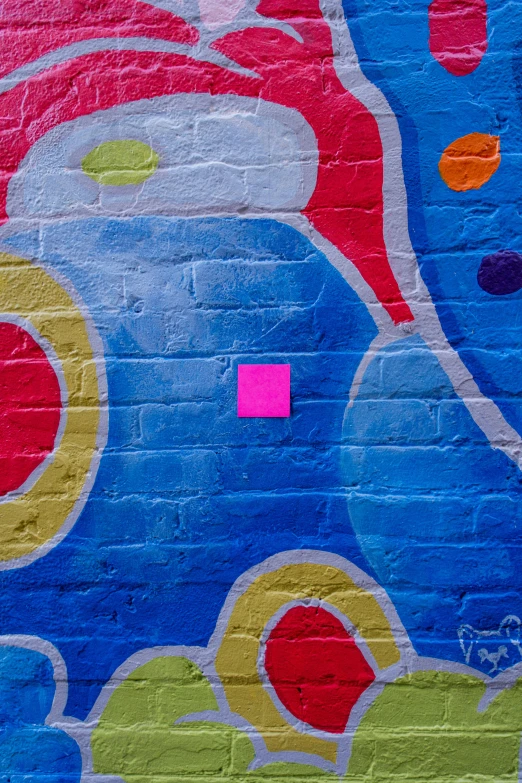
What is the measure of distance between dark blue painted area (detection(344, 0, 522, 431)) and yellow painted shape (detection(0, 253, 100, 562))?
86cm

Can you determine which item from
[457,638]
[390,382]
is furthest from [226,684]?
[390,382]

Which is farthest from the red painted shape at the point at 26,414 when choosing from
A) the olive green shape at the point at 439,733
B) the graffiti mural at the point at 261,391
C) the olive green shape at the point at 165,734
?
the olive green shape at the point at 439,733

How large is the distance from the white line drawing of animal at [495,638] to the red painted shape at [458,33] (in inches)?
51.8

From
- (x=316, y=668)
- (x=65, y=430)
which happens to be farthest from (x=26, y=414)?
(x=316, y=668)

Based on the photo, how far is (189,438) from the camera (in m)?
1.50

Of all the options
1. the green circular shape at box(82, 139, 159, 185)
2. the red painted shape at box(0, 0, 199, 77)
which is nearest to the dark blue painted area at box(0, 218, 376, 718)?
the green circular shape at box(82, 139, 159, 185)

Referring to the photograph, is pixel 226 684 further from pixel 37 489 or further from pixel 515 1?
pixel 515 1

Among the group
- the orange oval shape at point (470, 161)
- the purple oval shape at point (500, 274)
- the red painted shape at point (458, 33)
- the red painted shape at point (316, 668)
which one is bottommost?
the red painted shape at point (316, 668)

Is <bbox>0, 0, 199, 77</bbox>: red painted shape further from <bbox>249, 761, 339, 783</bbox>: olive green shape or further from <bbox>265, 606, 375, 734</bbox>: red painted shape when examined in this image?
<bbox>249, 761, 339, 783</bbox>: olive green shape

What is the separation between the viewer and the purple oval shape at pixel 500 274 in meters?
1.48

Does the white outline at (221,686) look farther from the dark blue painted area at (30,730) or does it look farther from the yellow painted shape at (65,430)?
the yellow painted shape at (65,430)

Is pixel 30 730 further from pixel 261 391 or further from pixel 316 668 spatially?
pixel 261 391

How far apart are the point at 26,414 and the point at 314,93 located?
1050 millimetres

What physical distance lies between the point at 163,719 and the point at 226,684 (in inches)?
7.0
